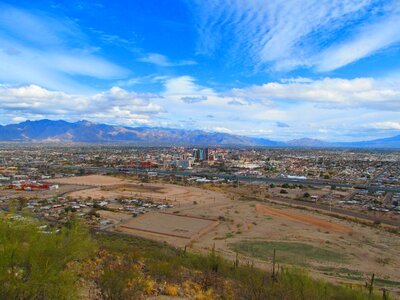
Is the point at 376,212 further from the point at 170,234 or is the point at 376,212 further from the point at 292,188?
the point at 170,234

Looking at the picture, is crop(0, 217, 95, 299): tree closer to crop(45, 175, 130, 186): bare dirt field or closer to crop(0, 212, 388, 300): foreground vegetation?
crop(0, 212, 388, 300): foreground vegetation

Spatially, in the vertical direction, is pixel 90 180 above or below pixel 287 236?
below

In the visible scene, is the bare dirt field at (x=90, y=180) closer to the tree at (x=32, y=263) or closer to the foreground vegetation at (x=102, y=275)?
the foreground vegetation at (x=102, y=275)

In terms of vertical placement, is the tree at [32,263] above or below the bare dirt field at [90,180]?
above

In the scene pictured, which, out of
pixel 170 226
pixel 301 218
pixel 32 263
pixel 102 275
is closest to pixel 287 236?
pixel 301 218

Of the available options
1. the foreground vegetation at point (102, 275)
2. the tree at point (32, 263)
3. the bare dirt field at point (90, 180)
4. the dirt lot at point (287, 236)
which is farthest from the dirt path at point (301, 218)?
the bare dirt field at point (90, 180)

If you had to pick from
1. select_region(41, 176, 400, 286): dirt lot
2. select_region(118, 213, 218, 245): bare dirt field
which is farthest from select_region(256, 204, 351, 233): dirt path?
select_region(118, 213, 218, 245): bare dirt field

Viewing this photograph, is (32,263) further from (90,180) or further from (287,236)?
(90,180)
